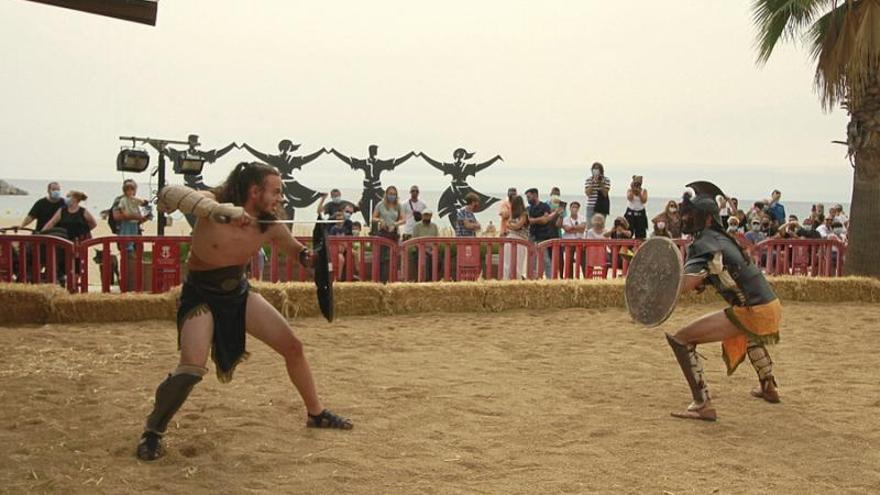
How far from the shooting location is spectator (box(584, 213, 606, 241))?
1166 centimetres

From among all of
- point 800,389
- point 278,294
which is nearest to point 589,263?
point 278,294

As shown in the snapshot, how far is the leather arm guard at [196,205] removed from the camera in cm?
413

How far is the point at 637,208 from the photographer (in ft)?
39.9

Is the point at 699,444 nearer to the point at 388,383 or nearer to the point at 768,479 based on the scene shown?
the point at 768,479

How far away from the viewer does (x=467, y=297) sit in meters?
9.59

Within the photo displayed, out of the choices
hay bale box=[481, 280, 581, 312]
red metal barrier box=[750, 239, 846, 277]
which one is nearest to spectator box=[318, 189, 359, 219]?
hay bale box=[481, 280, 581, 312]

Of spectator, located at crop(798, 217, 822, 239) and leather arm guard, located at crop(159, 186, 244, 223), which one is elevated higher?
leather arm guard, located at crop(159, 186, 244, 223)

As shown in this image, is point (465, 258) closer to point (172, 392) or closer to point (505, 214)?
point (505, 214)

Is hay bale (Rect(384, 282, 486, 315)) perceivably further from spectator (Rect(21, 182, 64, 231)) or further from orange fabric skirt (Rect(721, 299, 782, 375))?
orange fabric skirt (Rect(721, 299, 782, 375))

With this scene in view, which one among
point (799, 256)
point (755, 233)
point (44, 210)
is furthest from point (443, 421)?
point (755, 233)

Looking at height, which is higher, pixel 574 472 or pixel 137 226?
pixel 137 226

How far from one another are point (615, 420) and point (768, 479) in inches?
44.1

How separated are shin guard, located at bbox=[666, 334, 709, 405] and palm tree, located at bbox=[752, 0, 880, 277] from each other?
7927 millimetres

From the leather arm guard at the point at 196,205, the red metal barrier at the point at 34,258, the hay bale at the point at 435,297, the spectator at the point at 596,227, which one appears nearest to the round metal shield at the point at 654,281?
the leather arm guard at the point at 196,205
